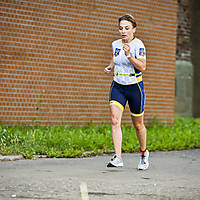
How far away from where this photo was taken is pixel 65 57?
1052 cm

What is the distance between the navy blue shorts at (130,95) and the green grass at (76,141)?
161 centimetres

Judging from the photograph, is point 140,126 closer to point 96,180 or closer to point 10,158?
point 96,180

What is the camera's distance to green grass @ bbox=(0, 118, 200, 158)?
7.71 m

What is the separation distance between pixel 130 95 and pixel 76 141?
Answer: 240 centimetres

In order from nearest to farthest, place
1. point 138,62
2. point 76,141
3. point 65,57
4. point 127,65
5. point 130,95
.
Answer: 1. point 138,62
2. point 127,65
3. point 130,95
4. point 76,141
5. point 65,57

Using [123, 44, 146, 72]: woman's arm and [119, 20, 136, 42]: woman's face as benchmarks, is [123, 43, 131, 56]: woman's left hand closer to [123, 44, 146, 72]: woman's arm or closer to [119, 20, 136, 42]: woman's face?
[123, 44, 146, 72]: woman's arm

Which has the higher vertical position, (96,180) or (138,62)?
(138,62)

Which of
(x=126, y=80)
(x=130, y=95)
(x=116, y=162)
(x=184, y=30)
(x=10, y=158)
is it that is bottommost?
(x=10, y=158)

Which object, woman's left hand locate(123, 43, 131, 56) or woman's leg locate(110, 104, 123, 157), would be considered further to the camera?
woman's leg locate(110, 104, 123, 157)

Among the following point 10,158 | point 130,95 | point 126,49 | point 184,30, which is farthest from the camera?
point 184,30

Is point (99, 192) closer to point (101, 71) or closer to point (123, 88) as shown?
point (123, 88)

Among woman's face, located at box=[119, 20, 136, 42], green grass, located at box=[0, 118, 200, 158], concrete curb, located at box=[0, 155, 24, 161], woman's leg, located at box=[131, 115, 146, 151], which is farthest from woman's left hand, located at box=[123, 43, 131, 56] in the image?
concrete curb, located at box=[0, 155, 24, 161]

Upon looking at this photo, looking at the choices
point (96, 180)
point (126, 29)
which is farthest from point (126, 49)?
point (96, 180)

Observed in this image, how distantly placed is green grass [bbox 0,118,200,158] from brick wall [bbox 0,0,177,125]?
45 centimetres
